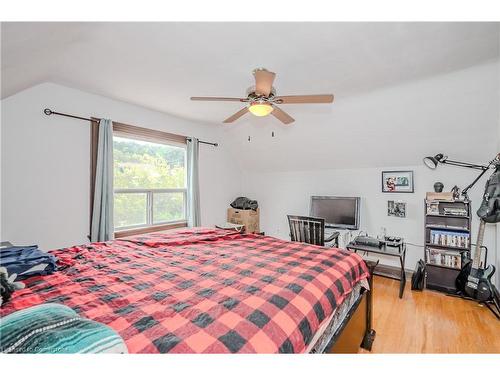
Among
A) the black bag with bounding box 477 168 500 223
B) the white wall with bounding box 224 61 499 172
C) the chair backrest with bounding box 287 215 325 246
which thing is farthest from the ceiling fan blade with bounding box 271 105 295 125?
the black bag with bounding box 477 168 500 223

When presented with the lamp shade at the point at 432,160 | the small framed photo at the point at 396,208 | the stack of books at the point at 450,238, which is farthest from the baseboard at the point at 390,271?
the lamp shade at the point at 432,160

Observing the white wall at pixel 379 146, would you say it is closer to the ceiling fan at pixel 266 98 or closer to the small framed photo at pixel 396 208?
the small framed photo at pixel 396 208

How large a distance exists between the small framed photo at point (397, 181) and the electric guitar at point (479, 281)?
3.20 ft

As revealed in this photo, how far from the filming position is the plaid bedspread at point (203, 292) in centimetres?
90

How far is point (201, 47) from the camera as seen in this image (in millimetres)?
1870

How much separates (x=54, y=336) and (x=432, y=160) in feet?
13.0

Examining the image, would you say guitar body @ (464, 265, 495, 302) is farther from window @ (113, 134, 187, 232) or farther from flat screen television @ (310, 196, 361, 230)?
window @ (113, 134, 187, 232)

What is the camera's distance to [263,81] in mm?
1723

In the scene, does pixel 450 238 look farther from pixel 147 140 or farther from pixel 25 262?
pixel 147 140

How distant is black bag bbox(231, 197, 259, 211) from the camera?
4779 mm

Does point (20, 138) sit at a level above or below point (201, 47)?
below

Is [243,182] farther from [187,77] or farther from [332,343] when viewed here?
[332,343]

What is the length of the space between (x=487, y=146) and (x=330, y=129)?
72.3 inches
